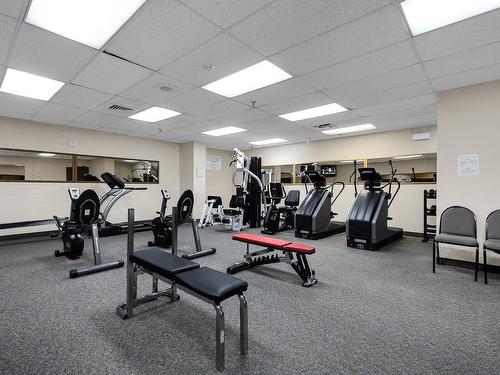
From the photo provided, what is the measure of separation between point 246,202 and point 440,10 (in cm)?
538

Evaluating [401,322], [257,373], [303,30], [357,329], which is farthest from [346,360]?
[303,30]

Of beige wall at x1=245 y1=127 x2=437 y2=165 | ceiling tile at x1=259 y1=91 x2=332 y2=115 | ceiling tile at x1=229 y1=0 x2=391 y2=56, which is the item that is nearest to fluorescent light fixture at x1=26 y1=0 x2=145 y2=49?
ceiling tile at x1=229 y1=0 x2=391 y2=56

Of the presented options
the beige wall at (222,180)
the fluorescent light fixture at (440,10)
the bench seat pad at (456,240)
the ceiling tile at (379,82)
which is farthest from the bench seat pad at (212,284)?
the beige wall at (222,180)

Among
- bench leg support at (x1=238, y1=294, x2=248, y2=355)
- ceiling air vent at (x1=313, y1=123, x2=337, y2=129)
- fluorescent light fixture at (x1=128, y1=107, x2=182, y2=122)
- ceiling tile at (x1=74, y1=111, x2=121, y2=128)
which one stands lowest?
bench leg support at (x1=238, y1=294, x2=248, y2=355)

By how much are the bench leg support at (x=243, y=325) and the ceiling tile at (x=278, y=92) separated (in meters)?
2.86

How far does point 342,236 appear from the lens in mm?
5863

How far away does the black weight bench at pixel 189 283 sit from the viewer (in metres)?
1.57

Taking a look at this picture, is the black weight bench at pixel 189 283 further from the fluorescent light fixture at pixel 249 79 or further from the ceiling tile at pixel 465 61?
the ceiling tile at pixel 465 61

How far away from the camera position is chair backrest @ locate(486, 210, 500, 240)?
10.4ft

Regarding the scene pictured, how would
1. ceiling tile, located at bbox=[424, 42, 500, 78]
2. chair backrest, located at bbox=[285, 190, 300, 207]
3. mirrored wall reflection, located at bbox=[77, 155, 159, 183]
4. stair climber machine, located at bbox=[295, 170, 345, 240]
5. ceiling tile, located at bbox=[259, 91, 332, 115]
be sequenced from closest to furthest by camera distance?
ceiling tile, located at bbox=[424, 42, 500, 78], ceiling tile, located at bbox=[259, 91, 332, 115], stair climber machine, located at bbox=[295, 170, 345, 240], mirrored wall reflection, located at bbox=[77, 155, 159, 183], chair backrest, located at bbox=[285, 190, 300, 207]

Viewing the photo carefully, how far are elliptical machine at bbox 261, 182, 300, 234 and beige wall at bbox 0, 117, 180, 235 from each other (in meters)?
3.48

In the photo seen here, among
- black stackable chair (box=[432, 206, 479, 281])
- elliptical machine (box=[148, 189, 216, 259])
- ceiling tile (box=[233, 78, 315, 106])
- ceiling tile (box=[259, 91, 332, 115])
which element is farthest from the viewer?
elliptical machine (box=[148, 189, 216, 259])

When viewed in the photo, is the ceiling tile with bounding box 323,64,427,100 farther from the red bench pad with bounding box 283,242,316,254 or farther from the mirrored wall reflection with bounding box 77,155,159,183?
the mirrored wall reflection with bounding box 77,155,159,183

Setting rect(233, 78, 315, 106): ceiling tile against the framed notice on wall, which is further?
the framed notice on wall
